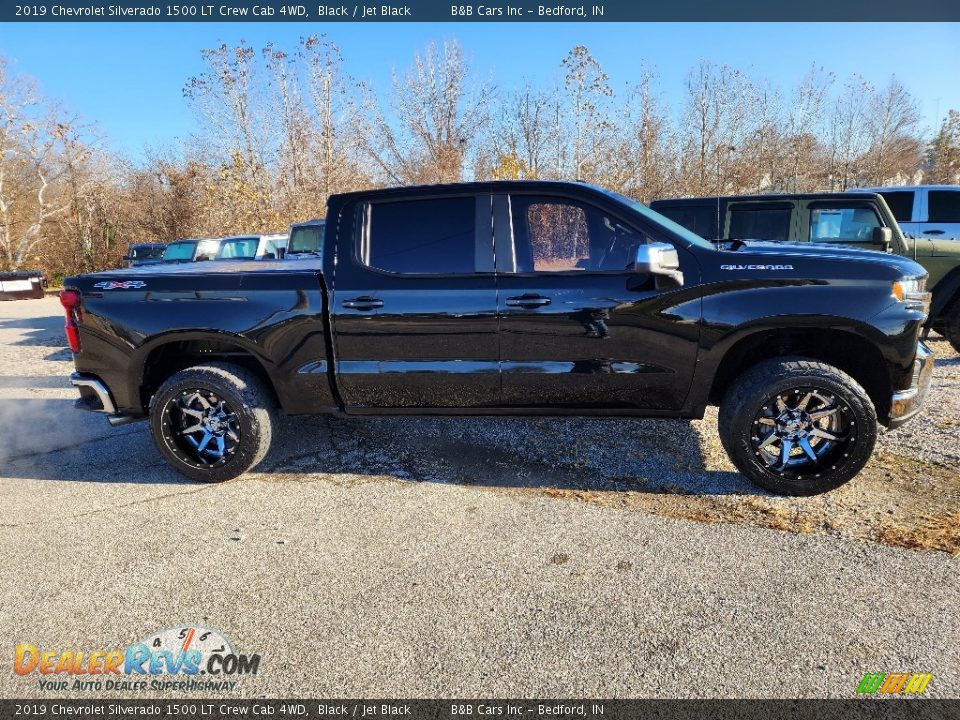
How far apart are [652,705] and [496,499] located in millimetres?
1626

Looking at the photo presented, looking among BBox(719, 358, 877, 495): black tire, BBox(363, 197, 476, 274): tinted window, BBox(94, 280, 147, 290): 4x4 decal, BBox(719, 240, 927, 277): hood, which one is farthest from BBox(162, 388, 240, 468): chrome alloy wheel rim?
BBox(719, 240, 927, 277): hood

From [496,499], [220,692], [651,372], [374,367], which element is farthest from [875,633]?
[374,367]

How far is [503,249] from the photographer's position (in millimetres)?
3473

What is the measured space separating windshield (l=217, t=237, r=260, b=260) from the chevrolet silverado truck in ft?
29.4

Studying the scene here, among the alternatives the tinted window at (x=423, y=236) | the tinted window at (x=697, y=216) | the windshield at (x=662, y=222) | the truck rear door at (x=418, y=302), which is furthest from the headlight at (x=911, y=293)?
the tinted window at (x=697, y=216)

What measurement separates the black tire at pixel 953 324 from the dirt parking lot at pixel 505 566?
3068 millimetres

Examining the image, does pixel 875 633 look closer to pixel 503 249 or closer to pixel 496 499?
pixel 496 499

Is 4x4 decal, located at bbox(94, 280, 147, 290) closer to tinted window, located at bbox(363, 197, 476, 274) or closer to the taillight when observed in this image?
the taillight

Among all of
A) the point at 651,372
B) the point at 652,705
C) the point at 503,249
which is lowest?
the point at 652,705

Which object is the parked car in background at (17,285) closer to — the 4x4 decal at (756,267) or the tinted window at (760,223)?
the tinted window at (760,223)

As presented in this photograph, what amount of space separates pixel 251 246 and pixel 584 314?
10.9 m

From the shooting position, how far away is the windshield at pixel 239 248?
40.8 feet

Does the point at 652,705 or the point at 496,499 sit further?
the point at 496,499

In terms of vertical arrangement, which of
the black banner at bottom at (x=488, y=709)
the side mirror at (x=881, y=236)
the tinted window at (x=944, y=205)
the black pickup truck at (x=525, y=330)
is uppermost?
the tinted window at (x=944, y=205)
